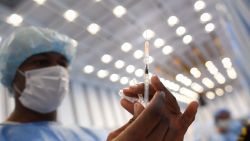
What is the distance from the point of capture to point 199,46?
448 cm

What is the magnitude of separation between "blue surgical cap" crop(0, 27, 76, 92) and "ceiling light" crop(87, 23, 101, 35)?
1.55 m

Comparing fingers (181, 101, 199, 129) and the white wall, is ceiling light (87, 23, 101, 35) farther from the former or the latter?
fingers (181, 101, 199, 129)

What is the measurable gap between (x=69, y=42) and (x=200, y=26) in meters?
2.51

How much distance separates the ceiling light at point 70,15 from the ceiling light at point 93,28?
215mm

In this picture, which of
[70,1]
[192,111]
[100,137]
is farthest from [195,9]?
[192,111]

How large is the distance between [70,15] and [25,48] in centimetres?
154

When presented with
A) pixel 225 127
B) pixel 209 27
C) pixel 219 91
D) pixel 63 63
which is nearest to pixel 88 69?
pixel 209 27

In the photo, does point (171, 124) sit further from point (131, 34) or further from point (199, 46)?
point (199, 46)

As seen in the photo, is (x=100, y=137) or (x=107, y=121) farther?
(x=107, y=121)

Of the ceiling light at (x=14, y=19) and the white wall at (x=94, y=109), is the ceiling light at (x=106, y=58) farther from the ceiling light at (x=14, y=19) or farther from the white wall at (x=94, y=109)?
the ceiling light at (x=14, y=19)

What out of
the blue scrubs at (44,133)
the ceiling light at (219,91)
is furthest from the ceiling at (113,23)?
the ceiling light at (219,91)

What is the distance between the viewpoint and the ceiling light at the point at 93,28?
3151 millimetres

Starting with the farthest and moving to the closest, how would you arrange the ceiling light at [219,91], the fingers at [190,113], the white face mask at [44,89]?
1. the ceiling light at [219,91]
2. the white face mask at [44,89]
3. the fingers at [190,113]

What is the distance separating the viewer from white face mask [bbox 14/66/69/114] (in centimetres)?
145
